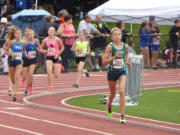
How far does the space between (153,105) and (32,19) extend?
16873 mm

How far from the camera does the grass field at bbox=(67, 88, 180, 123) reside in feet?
48.2

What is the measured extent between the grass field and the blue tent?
42.1 feet

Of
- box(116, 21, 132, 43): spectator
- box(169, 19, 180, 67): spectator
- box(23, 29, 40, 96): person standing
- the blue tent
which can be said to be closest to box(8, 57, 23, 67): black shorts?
box(23, 29, 40, 96): person standing

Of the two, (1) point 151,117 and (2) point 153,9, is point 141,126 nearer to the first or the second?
(1) point 151,117

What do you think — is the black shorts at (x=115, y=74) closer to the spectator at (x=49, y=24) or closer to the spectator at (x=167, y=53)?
the spectator at (x=49, y=24)

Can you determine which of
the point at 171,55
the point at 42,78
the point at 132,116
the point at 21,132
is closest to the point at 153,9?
the point at 171,55

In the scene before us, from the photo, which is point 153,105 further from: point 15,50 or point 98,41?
point 98,41

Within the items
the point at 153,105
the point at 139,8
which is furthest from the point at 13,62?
the point at 139,8

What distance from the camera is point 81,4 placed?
47.4m

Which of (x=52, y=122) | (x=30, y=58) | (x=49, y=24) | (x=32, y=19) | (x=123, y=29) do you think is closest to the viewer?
(x=52, y=122)

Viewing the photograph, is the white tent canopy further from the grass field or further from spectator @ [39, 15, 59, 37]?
the grass field

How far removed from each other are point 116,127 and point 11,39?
244 inches

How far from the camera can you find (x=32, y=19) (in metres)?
32.7

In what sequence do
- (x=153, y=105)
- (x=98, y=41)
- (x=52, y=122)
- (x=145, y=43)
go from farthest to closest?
(x=145, y=43), (x=98, y=41), (x=153, y=105), (x=52, y=122)
